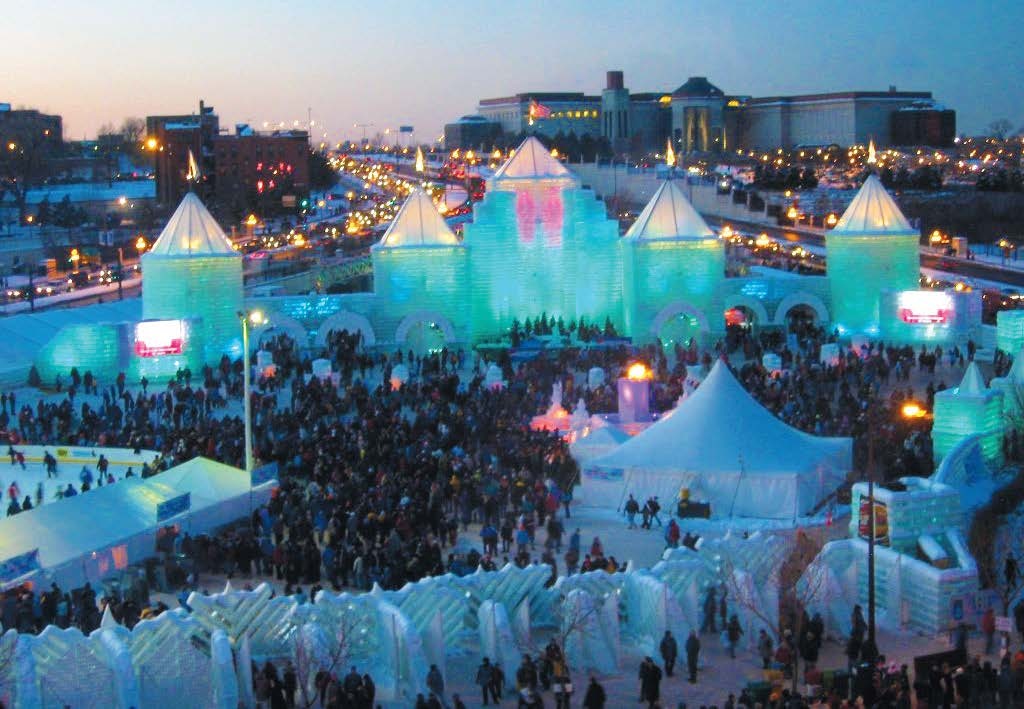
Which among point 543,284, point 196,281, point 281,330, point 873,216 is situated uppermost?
point 873,216

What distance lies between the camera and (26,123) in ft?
355

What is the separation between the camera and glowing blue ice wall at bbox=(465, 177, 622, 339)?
3444 cm

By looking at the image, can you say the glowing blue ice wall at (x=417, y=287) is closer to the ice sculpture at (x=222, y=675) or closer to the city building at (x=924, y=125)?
the ice sculpture at (x=222, y=675)

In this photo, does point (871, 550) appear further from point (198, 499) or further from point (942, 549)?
point (198, 499)

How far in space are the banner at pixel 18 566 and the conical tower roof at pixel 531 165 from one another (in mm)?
19818

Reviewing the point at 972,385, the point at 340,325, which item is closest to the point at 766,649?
the point at 972,385

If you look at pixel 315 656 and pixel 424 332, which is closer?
pixel 315 656

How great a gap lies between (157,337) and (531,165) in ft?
29.1

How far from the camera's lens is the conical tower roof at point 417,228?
3350cm

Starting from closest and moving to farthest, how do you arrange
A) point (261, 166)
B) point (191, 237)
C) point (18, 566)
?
1. point (18, 566)
2. point (191, 237)
3. point (261, 166)

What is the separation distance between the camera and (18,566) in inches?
623

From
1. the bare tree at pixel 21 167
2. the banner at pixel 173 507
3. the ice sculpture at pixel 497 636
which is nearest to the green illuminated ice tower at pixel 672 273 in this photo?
the banner at pixel 173 507

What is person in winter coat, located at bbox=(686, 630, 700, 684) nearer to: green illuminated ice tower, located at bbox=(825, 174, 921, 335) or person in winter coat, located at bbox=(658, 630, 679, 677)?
person in winter coat, located at bbox=(658, 630, 679, 677)

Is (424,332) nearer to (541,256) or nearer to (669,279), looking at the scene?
(541,256)
